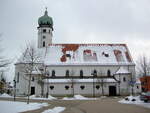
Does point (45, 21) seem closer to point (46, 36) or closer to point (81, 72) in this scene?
point (46, 36)

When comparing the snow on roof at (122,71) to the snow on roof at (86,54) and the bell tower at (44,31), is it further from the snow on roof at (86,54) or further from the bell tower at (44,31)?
the bell tower at (44,31)

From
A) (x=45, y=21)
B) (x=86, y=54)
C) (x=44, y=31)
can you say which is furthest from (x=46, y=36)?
(x=86, y=54)

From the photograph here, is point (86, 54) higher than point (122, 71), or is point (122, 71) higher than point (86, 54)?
point (86, 54)

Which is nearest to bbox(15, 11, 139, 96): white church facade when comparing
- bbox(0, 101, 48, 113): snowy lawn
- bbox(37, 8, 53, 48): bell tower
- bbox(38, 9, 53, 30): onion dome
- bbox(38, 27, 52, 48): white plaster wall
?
bbox(38, 27, 52, 48): white plaster wall

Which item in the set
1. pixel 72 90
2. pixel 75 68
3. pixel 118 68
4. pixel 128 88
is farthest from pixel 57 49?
pixel 128 88

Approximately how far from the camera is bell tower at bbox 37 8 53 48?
185 ft

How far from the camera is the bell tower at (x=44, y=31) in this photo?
56.5m

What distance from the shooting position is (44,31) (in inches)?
2244

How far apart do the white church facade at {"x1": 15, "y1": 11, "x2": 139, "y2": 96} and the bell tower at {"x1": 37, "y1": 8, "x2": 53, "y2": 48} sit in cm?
145

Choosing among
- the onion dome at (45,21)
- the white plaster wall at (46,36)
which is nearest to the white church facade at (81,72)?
the white plaster wall at (46,36)

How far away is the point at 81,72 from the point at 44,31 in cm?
1796

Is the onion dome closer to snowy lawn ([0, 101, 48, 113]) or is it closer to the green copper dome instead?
the green copper dome

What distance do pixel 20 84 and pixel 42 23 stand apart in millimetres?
20137

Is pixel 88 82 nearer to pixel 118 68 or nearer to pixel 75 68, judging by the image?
pixel 75 68
